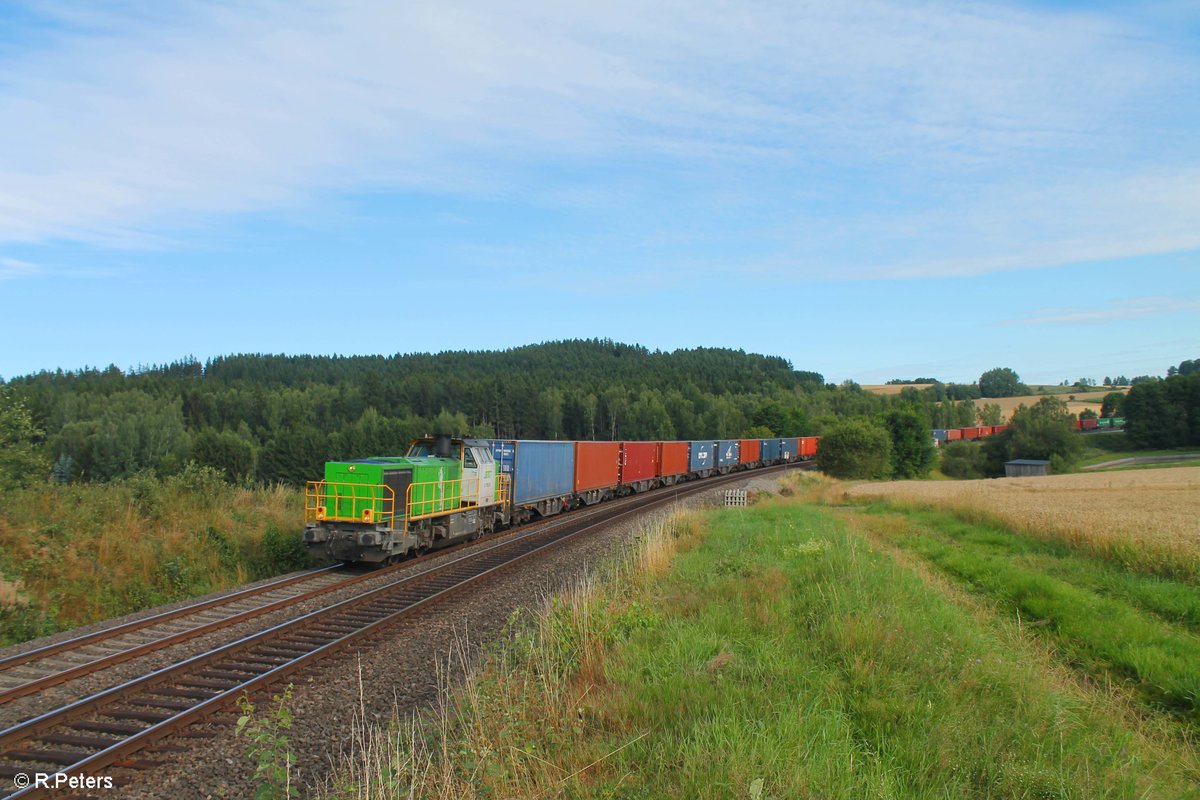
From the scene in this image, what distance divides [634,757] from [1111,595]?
1161 centimetres

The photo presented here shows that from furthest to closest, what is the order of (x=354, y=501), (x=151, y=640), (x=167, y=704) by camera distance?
(x=354, y=501) < (x=151, y=640) < (x=167, y=704)

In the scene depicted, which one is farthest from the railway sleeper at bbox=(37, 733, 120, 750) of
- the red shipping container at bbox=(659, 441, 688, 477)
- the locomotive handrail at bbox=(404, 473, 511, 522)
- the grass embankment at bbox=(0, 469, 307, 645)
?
the red shipping container at bbox=(659, 441, 688, 477)

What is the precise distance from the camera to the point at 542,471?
2453 cm

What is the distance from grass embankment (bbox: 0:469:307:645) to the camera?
11258mm

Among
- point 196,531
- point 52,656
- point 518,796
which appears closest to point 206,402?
point 196,531

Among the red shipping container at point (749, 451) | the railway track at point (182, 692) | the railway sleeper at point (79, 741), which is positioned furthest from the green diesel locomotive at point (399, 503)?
the red shipping container at point (749, 451)

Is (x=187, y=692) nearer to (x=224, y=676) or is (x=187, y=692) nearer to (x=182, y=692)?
(x=182, y=692)

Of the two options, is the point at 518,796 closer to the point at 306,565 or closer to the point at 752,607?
the point at 752,607

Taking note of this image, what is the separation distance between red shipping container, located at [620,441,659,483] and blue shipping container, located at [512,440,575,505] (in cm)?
625

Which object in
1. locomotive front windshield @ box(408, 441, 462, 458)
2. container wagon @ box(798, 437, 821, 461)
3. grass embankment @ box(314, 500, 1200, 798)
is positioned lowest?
container wagon @ box(798, 437, 821, 461)

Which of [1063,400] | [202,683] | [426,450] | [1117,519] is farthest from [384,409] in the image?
[1063,400]

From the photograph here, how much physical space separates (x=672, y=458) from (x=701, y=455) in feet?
19.7

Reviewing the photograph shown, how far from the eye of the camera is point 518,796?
4484 mm

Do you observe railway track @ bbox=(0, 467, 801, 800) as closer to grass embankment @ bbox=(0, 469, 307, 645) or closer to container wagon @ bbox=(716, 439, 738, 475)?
grass embankment @ bbox=(0, 469, 307, 645)
